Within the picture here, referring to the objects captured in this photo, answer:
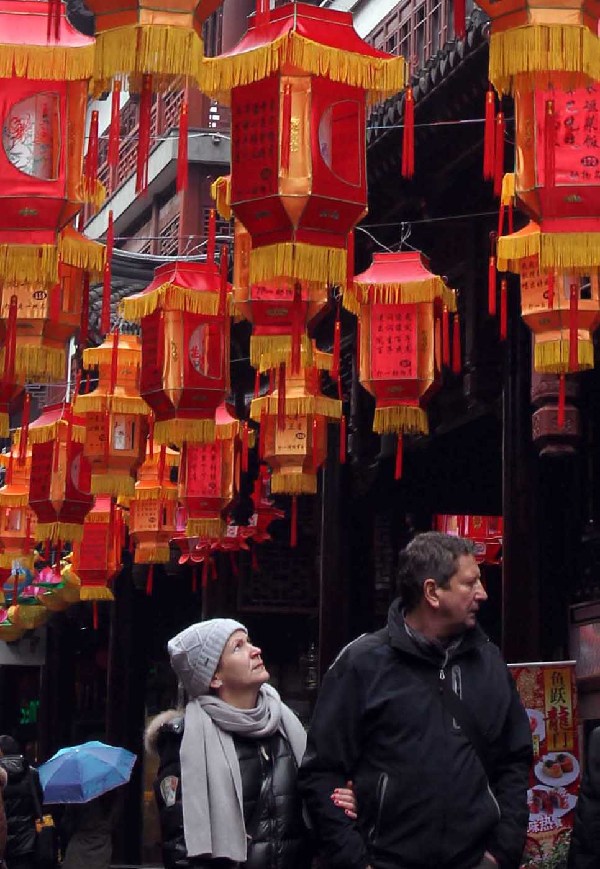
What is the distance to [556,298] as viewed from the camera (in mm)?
8477

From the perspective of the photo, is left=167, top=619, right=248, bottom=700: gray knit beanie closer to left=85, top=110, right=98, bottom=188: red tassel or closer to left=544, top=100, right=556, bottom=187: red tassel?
left=544, top=100, right=556, bottom=187: red tassel

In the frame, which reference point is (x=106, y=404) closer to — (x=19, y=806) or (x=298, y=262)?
(x=19, y=806)

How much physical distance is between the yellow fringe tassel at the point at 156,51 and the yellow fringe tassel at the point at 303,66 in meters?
0.38

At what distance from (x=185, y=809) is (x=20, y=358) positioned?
613cm

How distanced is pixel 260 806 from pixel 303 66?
3.78 meters

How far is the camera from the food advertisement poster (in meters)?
7.66

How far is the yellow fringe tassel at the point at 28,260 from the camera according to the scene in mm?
8016

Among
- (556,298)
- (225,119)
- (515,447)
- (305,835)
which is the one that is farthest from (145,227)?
(305,835)

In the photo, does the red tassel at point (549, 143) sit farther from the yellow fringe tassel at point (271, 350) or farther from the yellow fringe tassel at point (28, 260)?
the yellow fringe tassel at point (271, 350)

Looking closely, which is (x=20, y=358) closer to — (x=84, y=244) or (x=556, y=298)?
(x=84, y=244)

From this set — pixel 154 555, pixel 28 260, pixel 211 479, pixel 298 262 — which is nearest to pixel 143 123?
pixel 298 262

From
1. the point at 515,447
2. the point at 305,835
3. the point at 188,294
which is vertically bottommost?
the point at 305,835

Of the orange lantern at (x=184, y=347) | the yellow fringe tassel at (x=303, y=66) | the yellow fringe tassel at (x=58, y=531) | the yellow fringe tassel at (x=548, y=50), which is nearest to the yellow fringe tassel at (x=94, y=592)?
the yellow fringe tassel at (x=58, y=531)

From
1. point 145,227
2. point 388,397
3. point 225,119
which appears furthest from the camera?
point 145,227
